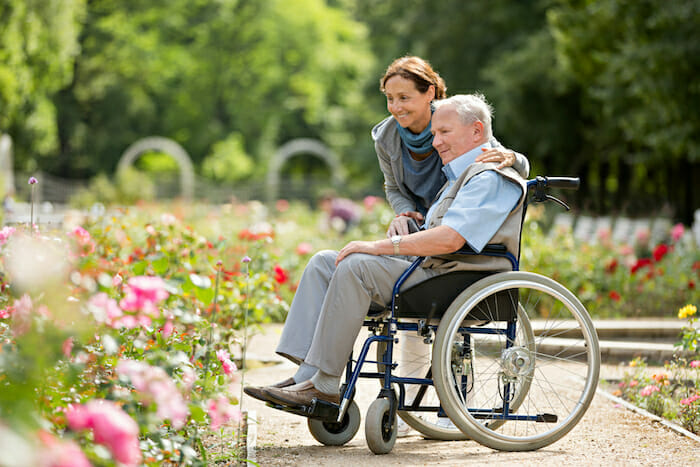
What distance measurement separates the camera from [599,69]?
1631 centimetres

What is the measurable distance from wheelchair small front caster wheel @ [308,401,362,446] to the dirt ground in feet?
0.12

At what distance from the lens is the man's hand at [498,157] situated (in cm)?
334

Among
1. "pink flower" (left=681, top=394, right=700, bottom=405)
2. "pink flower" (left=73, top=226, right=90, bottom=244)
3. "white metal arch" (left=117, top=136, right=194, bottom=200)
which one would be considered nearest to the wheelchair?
"pink flower" (left=681, top=394, right=700, bottom=405)

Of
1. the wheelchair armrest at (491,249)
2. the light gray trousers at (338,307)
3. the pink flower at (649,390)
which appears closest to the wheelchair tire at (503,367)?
the wheelchair armrest at (491,249)

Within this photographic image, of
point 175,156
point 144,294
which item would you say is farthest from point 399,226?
point 175,156

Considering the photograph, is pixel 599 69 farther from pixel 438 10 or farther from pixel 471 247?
pixel 471 247

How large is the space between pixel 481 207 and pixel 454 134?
0.37 metres

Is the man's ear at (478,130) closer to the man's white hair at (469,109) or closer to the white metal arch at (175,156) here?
the man's white hair at (469,109)

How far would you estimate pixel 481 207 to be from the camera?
3.23 metres

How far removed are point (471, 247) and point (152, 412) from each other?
5.10 ft

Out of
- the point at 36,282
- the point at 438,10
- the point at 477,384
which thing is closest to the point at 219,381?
the point at 36,282

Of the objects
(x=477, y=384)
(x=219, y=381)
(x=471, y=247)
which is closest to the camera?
(x=219, y=381)

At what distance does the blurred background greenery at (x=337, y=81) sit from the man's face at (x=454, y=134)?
7.20m

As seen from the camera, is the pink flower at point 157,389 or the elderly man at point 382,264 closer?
the pink flower at point 157,389
